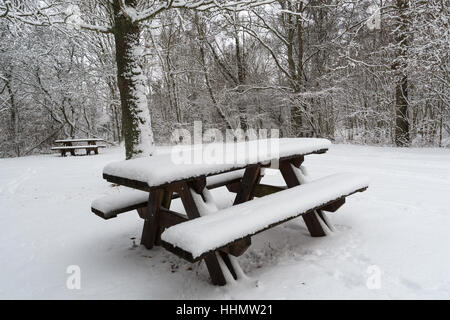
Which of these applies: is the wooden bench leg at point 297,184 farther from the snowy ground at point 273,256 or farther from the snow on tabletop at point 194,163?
the snow on tabletop at point 194,163

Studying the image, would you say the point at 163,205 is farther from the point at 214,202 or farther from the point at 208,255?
the point at 208,255

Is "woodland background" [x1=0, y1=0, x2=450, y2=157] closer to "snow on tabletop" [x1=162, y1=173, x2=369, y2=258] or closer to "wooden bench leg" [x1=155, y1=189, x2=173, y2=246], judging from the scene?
"wooden bench leg" [x1=155, y1=189, x2=173, y2=246]

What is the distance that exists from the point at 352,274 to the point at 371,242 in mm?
620

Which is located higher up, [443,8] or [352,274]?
[443,8]

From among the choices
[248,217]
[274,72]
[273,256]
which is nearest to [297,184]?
[273,256]

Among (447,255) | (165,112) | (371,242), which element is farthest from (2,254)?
(165,112)

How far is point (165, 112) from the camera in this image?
22.9m

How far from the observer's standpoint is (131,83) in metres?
4.89

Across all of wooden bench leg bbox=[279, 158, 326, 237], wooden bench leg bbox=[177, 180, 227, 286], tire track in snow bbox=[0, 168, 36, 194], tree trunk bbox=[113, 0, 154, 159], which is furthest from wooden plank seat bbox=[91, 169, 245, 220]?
tire track in snow bbox=[0, 168, 36, 194]

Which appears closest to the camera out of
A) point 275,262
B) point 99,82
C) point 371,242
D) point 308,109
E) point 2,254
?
point 275,262

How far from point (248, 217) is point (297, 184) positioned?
1229 mm

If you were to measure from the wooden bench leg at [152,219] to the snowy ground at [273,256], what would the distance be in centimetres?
10

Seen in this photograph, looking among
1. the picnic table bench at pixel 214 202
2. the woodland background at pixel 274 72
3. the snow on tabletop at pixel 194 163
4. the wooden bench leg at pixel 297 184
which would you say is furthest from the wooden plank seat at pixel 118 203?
the woodland background at pixel 274 72
